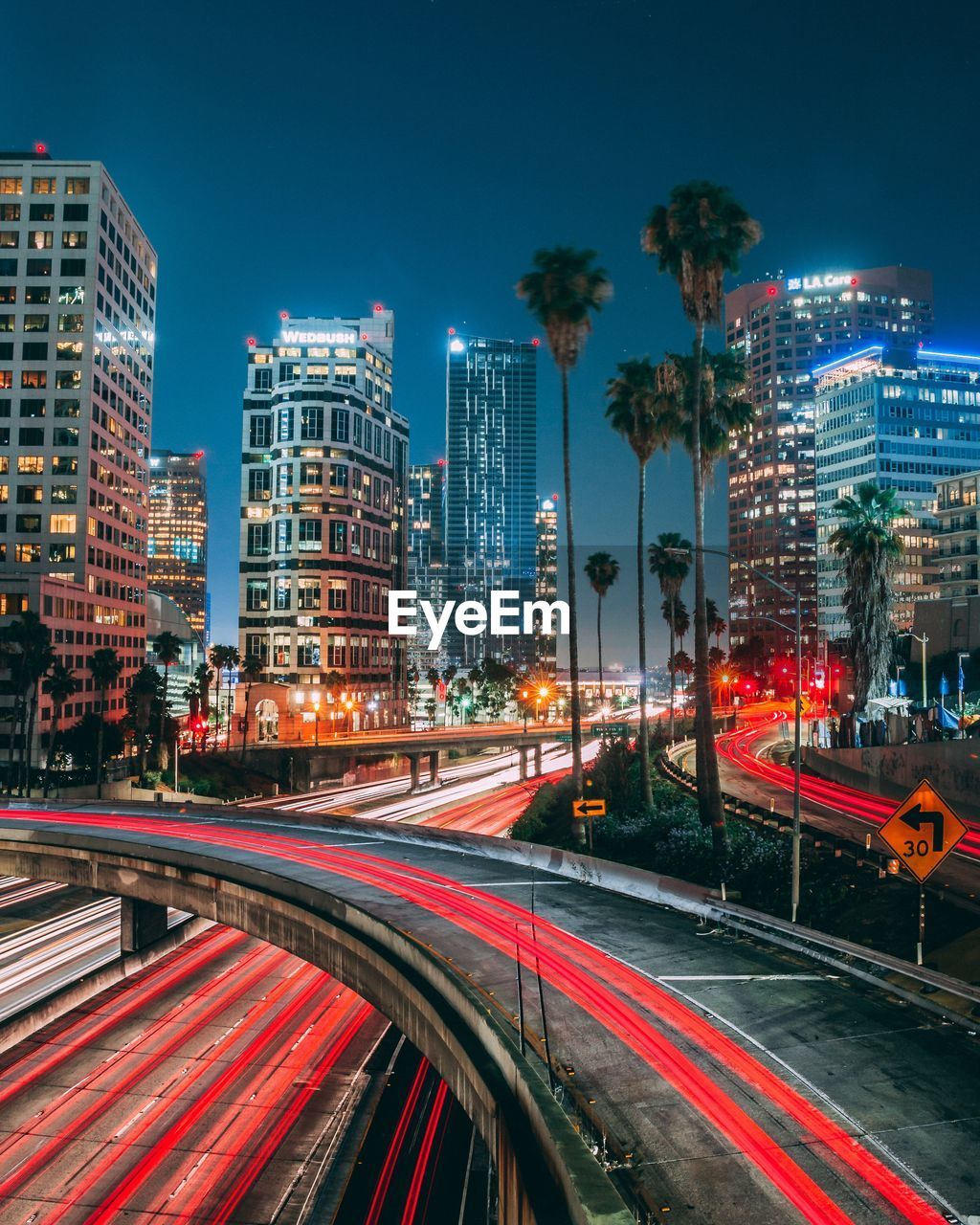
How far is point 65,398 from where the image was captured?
10819cm

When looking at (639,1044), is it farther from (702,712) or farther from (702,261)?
(702,261)

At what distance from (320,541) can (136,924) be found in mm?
101985

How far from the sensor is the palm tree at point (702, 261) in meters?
35.8

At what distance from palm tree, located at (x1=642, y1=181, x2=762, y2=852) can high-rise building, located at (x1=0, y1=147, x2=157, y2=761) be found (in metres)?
84.4

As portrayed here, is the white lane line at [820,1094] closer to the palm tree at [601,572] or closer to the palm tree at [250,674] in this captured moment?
the palm tree at [601,572]

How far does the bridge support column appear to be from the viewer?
42188 mm

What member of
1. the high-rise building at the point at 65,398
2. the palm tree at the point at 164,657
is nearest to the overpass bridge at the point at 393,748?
the palm tree at the point at 164,657

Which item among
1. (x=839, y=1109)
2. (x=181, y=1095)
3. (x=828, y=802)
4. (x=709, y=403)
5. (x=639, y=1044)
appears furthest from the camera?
(x=828, y=802)

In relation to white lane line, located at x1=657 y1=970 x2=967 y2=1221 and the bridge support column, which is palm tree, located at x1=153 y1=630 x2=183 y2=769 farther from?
white lane line, located at x1=657 y1=970 x2=967 y2=1221

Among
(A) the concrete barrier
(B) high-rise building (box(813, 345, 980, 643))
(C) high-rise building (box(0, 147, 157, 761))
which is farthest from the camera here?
(B) high-rise building (box(813, 345, 980, 643))

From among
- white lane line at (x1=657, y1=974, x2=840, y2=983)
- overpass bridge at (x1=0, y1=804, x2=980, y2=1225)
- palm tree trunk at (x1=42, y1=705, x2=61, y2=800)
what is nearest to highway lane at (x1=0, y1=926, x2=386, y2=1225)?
overpass bridge at (x1=0, y1=804, x2=980, y2=1225)

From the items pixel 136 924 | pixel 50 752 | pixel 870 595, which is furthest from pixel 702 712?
pixel 50 752

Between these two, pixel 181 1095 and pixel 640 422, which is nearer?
pixel 181 1095

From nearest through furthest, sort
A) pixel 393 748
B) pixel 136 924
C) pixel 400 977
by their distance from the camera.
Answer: pixel 400 977 < pixel 136 924 < pixel 393 748
